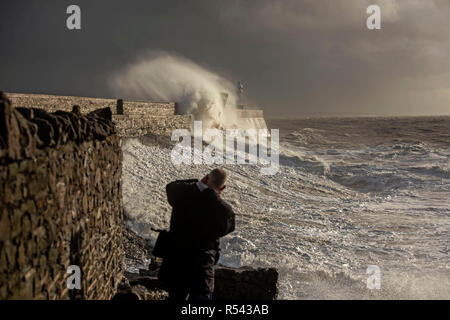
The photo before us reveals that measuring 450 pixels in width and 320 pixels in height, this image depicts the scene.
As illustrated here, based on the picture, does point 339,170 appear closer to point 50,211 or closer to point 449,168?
point 449,168

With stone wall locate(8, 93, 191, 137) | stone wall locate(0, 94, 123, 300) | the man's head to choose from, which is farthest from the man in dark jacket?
stone wall locate(8, 93, 191, 137)

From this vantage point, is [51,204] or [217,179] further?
[217,179]

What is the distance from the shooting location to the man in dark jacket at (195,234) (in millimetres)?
3682

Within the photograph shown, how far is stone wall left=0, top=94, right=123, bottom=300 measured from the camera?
2.21 m

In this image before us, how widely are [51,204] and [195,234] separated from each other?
121 centimetres

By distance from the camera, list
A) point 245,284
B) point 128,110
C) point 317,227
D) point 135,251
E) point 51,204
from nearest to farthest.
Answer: point 51,204 → point 245,284 → point 135,251 → point 317,227 → point 128,110

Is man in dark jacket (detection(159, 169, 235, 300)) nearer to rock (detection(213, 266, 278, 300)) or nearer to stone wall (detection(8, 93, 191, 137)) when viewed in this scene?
rock (detection(213, 266, 278, 300))

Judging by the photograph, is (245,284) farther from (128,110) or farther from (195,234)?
(128,110)

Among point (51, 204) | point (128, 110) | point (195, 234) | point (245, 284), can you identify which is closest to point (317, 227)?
point (245, 284)

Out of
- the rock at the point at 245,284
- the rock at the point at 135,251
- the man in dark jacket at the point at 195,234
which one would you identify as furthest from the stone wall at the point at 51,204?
the rock at the point at 135,251

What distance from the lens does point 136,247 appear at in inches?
343

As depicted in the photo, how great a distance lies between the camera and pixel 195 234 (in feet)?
12.2

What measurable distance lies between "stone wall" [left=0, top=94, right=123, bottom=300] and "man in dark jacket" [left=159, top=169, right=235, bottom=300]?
2.13ft
